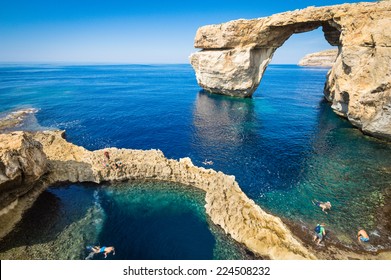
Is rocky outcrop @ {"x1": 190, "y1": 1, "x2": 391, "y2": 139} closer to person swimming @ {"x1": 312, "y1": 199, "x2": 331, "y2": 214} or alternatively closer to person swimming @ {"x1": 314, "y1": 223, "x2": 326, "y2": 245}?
person swimming @ {"x1": 312, "y1": 199, "x2": 331, "y2": 214}

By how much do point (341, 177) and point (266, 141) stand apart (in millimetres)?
11688

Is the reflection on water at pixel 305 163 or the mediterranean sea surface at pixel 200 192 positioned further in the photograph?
the reflection on water at pixel 305 163

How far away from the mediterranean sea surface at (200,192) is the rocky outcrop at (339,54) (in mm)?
5290

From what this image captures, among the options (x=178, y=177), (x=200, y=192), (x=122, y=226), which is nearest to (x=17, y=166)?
(x=122, y=226)

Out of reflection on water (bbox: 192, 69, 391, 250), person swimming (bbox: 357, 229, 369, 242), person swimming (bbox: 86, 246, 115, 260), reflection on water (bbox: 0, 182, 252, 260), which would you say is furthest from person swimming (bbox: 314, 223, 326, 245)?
person swimming (bbox: 86, 246, 115, 260)

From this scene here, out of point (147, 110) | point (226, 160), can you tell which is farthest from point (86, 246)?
point (147, 110)

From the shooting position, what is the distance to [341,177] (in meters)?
24.3

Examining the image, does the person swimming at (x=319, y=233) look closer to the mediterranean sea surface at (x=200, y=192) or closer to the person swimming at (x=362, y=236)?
the mediterranean sea surface at (x=200, y=192)

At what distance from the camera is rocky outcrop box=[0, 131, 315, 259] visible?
15.5 m

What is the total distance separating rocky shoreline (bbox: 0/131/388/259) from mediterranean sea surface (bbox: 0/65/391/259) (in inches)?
35.1

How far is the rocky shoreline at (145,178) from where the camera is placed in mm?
15430

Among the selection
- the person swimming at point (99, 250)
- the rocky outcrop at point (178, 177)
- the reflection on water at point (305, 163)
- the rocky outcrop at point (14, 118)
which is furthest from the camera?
the rocky outcrop at point (14, 118)

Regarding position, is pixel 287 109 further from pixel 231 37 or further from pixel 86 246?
pixel 86 246

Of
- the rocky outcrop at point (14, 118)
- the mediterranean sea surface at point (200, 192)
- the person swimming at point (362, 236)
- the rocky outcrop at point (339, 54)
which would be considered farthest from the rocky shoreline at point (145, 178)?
the rocky outcrop at point (339, 54)
